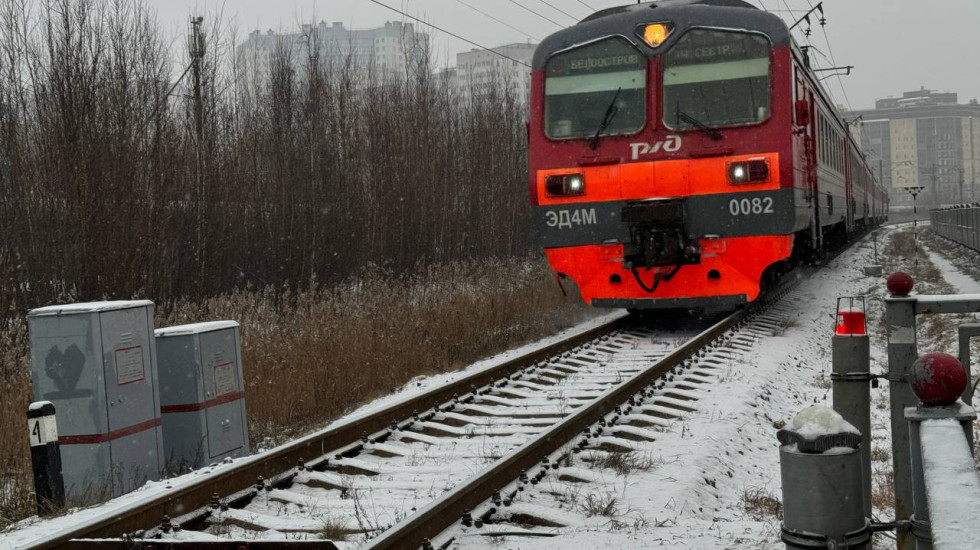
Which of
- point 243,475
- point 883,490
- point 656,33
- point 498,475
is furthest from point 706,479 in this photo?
point 656,33

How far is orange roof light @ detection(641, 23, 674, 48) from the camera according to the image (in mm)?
10578

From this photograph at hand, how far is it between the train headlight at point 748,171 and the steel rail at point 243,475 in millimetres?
3999

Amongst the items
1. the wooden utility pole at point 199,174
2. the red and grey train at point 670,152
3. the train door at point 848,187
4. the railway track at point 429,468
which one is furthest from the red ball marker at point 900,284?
the train door at point 848,187

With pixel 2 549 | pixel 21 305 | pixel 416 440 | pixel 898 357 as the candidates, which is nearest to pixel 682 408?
pixel 416 440

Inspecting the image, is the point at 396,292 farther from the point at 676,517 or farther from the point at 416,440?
the point at 676,517

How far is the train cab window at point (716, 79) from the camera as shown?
10.2 m

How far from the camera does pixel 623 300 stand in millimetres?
10852

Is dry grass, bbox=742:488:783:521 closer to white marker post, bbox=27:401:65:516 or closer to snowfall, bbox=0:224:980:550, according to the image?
snowfall, bbox=0:224:980:550

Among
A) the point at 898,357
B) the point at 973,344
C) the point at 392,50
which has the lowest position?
the point at 973,344

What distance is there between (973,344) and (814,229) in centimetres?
253

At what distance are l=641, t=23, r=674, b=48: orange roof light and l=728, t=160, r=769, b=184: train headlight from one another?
160cm

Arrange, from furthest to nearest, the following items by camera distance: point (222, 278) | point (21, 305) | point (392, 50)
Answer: point (392, 50), point (222, 278), point (21, 305)

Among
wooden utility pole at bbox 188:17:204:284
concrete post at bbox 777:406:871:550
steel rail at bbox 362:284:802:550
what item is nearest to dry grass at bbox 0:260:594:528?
wooden utility pole at bbox 188:17:204:284

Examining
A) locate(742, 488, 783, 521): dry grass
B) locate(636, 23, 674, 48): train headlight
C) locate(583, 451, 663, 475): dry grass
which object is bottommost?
locate(742, 488, 783, 521): dry grass
